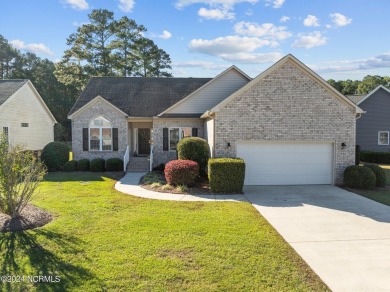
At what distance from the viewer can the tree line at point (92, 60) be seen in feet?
132

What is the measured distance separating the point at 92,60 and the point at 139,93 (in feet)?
73.9

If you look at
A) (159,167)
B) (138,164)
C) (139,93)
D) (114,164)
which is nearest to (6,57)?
(139,93)

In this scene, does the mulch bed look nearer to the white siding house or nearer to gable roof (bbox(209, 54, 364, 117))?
gable roof (bbox(209, 54, 364, 117))

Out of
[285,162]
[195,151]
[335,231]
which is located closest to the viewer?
[335,231]

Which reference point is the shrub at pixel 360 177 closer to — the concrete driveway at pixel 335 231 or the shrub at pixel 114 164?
the concrete driveway at pixel 335 231

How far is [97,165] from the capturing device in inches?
727

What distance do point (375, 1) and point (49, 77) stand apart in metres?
50.3

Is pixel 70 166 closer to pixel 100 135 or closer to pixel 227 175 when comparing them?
pixel 100 135

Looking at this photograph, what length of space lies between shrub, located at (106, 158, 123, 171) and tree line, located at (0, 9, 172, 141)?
26.0 m

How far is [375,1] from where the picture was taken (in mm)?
11594

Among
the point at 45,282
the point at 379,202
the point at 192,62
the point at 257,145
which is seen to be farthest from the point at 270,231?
the point at 192,62

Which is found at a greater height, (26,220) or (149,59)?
(149,59)

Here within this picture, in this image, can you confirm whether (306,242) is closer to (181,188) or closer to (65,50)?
(181,188)

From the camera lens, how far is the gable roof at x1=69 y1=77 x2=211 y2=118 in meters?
20.7
